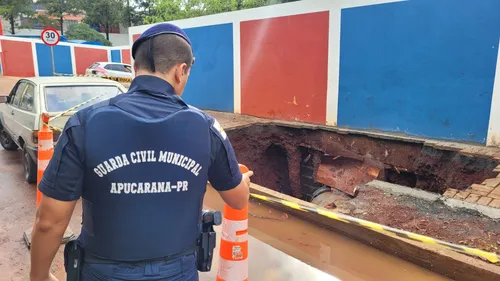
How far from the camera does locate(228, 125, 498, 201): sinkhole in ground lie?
611cm

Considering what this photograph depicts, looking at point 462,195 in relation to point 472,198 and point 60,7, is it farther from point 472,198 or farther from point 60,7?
point 60,7

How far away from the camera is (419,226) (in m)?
3.83

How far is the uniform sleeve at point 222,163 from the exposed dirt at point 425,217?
9.32ft

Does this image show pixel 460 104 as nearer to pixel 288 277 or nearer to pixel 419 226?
pixel 419 226

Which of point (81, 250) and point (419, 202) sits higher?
point (81, 250)

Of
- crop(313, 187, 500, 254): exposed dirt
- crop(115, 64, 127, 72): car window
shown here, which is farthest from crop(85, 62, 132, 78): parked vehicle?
crop(313, 187, 500, 254): exposed dirt

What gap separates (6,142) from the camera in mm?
7918

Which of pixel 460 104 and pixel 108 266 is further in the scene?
pixel 460 104

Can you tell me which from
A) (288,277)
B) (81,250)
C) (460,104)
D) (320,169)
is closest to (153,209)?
(81,250)

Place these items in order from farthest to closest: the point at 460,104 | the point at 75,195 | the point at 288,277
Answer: the point at 460,104
the point at 288,277
the point at 75,195

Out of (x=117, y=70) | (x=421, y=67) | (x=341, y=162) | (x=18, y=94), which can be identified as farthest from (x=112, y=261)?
(x=117, y=70)

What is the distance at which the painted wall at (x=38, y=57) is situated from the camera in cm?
2252

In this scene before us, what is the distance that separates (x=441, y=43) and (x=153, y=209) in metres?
6.61

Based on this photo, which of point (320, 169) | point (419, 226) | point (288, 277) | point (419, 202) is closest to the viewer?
point (288, 277)
